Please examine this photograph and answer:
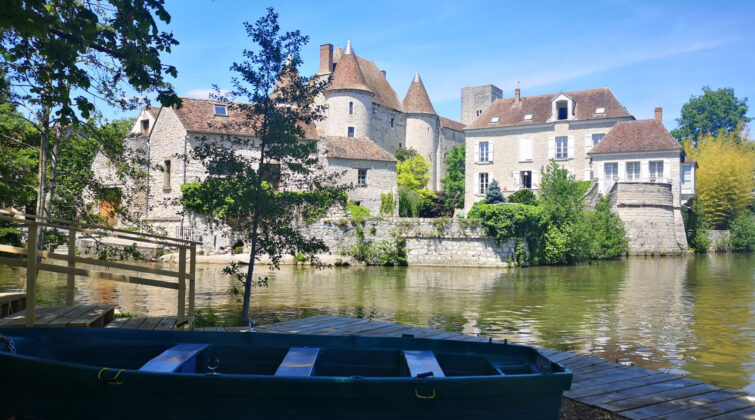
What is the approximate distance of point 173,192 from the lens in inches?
1188

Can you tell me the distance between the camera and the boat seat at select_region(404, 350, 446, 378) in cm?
393

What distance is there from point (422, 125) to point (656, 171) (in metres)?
20.1

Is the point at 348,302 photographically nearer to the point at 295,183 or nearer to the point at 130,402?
the point at 295,183

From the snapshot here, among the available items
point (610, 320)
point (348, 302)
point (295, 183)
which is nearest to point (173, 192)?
point (348, 302)

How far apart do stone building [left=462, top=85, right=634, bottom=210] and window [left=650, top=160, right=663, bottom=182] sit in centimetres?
350

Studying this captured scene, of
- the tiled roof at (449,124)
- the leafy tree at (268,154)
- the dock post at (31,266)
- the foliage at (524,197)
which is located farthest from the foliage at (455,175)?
the dock post at (31,266)

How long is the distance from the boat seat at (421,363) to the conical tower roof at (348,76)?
38882mm

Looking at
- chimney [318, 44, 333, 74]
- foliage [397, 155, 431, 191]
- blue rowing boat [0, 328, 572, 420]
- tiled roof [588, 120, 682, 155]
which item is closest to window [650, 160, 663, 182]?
tiled roof [588, 120, 682, 155]

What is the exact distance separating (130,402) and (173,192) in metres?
28.3

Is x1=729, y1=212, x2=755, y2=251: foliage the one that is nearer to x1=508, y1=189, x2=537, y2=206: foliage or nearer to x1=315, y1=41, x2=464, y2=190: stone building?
x1=508, y1=189, x2=537, y2=206: foliage

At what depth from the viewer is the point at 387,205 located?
33531mm

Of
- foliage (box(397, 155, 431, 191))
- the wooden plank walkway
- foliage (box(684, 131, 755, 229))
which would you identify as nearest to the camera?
the wooden plank walkway

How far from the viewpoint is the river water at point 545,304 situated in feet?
28.8

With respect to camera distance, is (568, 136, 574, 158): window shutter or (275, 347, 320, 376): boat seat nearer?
(275, 347, 320, 376): boat seat
